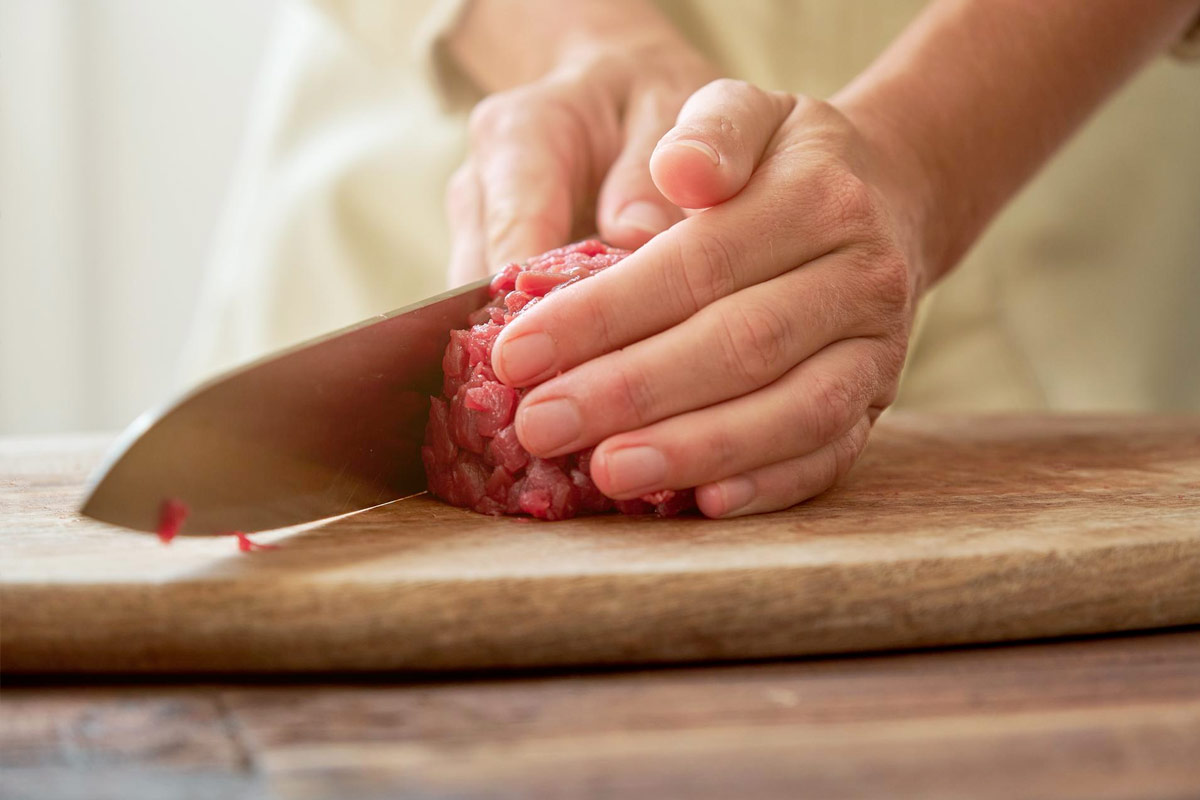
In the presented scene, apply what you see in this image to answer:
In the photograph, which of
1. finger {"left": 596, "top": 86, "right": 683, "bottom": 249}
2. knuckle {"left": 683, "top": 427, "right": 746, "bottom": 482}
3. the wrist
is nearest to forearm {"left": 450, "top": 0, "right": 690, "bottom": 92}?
finger {"left": 596, "top": 86, "right": 683, "bottom": 249}

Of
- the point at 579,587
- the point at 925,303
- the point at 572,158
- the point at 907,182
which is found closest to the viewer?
the point at 579,587

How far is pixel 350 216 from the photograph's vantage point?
2.90 m

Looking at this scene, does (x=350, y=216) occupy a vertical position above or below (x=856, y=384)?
above

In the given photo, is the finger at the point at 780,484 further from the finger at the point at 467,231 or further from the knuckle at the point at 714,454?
the finger at the point at 467,231

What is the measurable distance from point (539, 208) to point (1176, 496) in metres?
1.11

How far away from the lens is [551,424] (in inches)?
55.5

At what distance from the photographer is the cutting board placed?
1130 mm

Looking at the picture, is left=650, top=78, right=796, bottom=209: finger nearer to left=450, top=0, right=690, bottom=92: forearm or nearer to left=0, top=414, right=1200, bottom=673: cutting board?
left=0, top=414, right=1200, bottom=673: cutting board

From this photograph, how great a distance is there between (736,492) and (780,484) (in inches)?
2.9

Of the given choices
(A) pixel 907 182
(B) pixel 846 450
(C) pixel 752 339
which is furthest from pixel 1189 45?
(C) pixel 752 339

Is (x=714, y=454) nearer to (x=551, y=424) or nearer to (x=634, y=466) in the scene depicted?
(x=634, y=466)

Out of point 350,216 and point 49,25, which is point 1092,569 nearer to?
point 350,216

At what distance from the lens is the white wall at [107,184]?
15.0 ft

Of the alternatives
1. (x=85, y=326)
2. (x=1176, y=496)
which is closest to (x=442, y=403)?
(x=1176, y=496)
